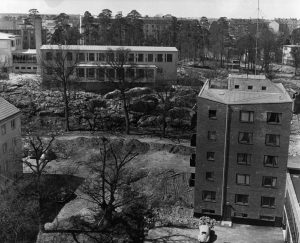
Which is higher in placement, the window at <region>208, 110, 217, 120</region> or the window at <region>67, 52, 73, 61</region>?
the window at <region>67, 52, 73, 61</region>

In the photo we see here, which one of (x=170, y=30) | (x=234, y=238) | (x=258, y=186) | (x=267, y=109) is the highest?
(x=170, y=30)

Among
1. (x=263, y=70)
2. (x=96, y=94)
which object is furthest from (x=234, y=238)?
(x=263, y=70)

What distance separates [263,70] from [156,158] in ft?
148

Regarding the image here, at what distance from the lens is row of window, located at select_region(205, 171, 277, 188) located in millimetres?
29375

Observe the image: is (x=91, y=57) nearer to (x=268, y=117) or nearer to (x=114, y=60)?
(x=114, y=60)

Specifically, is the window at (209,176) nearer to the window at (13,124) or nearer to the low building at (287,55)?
the window at (13,124)

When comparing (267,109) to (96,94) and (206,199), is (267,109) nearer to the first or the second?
(206,199)

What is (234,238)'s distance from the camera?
2806 centimetres

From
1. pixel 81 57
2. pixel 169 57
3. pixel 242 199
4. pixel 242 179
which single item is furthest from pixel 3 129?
pixel 169 57

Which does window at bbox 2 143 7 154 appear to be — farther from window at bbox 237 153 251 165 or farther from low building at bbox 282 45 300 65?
low building at bbox 282 45 300 65

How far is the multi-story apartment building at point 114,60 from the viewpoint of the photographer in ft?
191

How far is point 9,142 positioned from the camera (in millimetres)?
33531

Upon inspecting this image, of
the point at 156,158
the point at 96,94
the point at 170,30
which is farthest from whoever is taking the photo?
the point at 170,30

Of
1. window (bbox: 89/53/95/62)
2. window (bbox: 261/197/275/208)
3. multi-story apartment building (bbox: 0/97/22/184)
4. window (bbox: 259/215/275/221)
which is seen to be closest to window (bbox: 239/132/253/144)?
window (bbox: 261/197/275/208)
